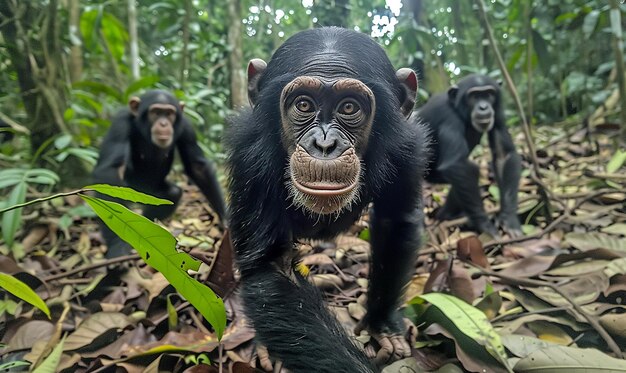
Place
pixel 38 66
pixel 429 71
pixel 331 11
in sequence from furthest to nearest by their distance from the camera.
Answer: pixel 429 71, pixel 331 11, pixel 38 66

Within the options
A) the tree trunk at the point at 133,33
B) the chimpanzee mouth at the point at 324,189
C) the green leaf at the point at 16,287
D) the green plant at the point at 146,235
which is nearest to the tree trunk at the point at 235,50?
the tree trunk at the point at 133,33

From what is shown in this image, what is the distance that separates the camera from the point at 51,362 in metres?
2.61

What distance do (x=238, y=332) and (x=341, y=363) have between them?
0.90 metres

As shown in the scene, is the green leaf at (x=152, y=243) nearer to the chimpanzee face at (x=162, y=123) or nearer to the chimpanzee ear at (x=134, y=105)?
the chimpanzee face at (x=162, y=123)

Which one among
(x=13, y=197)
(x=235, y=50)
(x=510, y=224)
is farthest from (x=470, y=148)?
A: (x=13, y=197)

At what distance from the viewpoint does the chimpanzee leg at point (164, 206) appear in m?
6.31

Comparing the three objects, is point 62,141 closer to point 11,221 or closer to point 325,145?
point 11,221

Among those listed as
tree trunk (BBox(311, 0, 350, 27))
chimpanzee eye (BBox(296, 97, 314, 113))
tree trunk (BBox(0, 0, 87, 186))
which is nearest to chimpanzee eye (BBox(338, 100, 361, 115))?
chimpanzee eye (BBox(296, 97, 314, 113))

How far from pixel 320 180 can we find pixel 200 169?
4.57 metres

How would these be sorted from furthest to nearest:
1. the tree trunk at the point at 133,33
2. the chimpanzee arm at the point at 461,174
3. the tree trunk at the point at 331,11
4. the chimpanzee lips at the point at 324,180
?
the tree trunk at the point at 331,11
the tree trunk at the point at 133,33
the chimpanzee arm at the point at 461,174
the chimpanzee lips at the point at 324,180

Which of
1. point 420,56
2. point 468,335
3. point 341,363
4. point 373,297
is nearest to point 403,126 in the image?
point 373,297

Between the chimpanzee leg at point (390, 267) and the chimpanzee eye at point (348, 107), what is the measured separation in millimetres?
813

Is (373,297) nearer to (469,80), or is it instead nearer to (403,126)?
(403,126)

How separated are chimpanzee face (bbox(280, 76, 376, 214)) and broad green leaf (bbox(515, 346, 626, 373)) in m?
1.20
